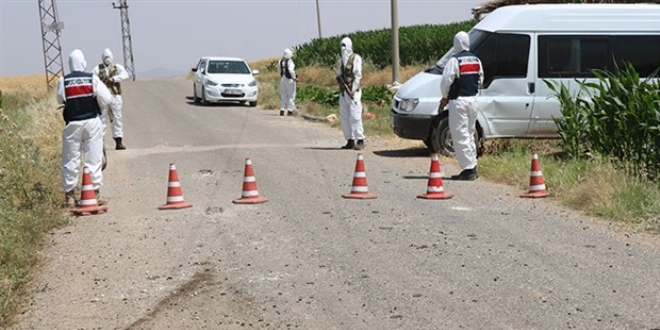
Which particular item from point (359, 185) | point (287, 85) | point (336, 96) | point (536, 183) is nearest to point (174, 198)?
point (359, 185)

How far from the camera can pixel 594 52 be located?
15.0 meters

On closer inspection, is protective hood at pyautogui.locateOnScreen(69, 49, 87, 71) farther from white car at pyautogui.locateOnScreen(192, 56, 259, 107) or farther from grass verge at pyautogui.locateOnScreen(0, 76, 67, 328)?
white car at pyautogui.locateOnScreen(192, 56, 259, 107)

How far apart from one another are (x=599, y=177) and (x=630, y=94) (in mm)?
1529

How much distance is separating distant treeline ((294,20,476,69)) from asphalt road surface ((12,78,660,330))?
29.7 metres

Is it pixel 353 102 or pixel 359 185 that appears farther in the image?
pixel 353 102

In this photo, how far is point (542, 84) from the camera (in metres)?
14.9

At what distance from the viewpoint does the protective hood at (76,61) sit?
1112cm

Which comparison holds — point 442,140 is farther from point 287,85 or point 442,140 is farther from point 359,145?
point 287,85

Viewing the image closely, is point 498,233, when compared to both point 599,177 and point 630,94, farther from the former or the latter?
point 630,94

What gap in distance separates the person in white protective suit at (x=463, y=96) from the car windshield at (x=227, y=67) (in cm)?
1899

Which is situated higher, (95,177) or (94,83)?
(94,83)

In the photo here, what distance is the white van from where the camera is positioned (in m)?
14.9

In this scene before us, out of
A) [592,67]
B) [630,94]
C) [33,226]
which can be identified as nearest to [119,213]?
[33,226]

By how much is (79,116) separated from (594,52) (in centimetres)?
803
